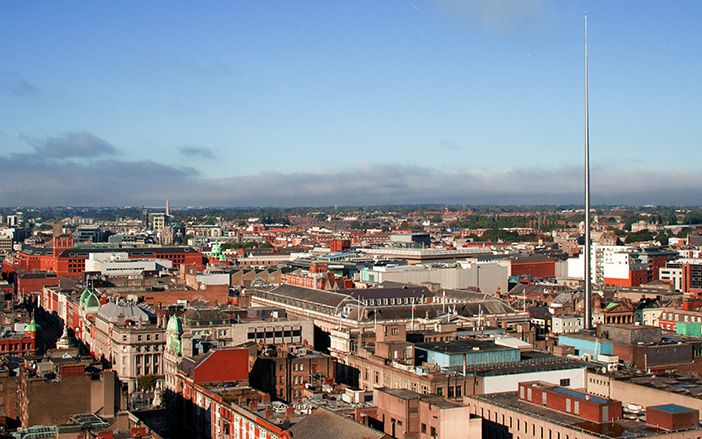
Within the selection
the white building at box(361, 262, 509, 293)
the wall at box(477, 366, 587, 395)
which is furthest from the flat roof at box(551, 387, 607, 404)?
the white building at box(361, 262, 509, 293)

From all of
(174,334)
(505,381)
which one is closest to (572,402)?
(505,381)

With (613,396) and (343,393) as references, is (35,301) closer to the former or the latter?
(343,393)

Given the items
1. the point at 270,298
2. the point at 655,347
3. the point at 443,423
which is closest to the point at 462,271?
the point at 270,298

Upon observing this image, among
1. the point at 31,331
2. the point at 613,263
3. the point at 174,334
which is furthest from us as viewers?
the point at 613,263

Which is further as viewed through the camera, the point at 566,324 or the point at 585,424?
the point at 566,324

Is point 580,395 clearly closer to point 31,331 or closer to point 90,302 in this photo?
point 31,331

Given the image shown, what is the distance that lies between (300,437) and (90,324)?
7775cm

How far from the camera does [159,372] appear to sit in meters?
113

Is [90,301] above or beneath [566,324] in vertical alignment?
above

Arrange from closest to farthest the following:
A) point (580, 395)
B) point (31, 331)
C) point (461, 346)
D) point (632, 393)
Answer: point (580, 395)
point (632, 393)
point (461, 346)
point (31, 331)

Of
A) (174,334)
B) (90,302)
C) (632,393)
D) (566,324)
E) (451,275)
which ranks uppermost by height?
(451,275)

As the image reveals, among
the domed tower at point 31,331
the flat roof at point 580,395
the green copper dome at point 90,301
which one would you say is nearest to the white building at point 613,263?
the green copper dome at point 90,301

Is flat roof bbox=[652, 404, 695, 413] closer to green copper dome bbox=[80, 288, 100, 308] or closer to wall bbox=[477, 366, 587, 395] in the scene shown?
wall bbox=[477, 366, 587, 395]

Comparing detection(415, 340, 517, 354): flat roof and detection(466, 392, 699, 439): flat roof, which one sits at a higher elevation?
detection(415, 340, 517, 354): flat roof
